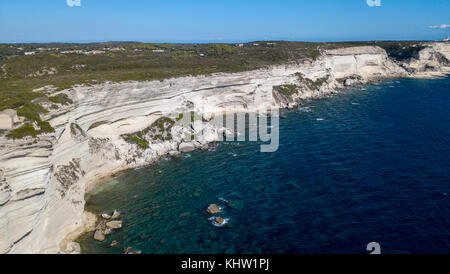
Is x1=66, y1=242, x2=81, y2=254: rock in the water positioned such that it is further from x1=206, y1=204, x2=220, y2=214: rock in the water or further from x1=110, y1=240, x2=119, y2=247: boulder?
x1=206, y1=204, x2=220, y2=214: rock in the water

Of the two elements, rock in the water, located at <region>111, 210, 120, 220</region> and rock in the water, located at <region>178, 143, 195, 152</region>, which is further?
rock in the water, located at <region>178, 143, 195, 152</region>

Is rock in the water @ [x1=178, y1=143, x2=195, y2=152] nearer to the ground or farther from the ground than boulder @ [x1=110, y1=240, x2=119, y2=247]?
farther from the ground

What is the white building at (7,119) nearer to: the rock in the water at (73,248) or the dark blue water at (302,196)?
the rock in the water at (73,248)

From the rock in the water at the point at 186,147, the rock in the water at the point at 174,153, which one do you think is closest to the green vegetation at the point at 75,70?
the rock in the water at the point at 186,147

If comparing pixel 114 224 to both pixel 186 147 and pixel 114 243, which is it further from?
pixel 186 147

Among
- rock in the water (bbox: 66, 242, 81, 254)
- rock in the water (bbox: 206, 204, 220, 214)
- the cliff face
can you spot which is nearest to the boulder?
rock in the water (bbox: 66, 242, 81, 254)
